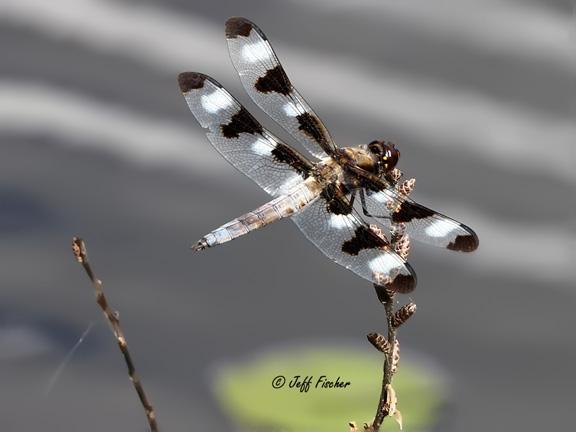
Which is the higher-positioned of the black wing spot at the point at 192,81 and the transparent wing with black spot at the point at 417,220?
the black wing spot at the point at 192,81

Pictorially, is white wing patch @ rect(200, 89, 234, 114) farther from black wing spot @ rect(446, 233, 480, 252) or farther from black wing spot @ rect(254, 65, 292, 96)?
black wing spot @ rect(446, 233, 480, 252)

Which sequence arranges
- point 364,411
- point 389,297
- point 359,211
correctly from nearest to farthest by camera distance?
1. point 389,297
2. point 359,211
3. point 364,411

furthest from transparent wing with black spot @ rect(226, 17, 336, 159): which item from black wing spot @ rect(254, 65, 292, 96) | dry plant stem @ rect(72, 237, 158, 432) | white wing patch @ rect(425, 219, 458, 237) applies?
dry plant stem @ rect(72, 237, 158, 432)

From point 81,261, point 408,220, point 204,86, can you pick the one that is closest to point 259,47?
point 204,86

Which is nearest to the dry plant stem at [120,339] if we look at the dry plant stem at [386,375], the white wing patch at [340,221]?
the dry plant stem at [386,375]

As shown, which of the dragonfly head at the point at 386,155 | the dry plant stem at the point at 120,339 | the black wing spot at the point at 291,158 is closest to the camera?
the dry plant stem at the point at 120,339

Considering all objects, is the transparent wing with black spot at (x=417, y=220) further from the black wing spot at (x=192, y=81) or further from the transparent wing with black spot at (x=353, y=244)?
the black wing spot at (x=192, y=81)

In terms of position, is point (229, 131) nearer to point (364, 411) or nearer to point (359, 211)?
point (359, 211)
